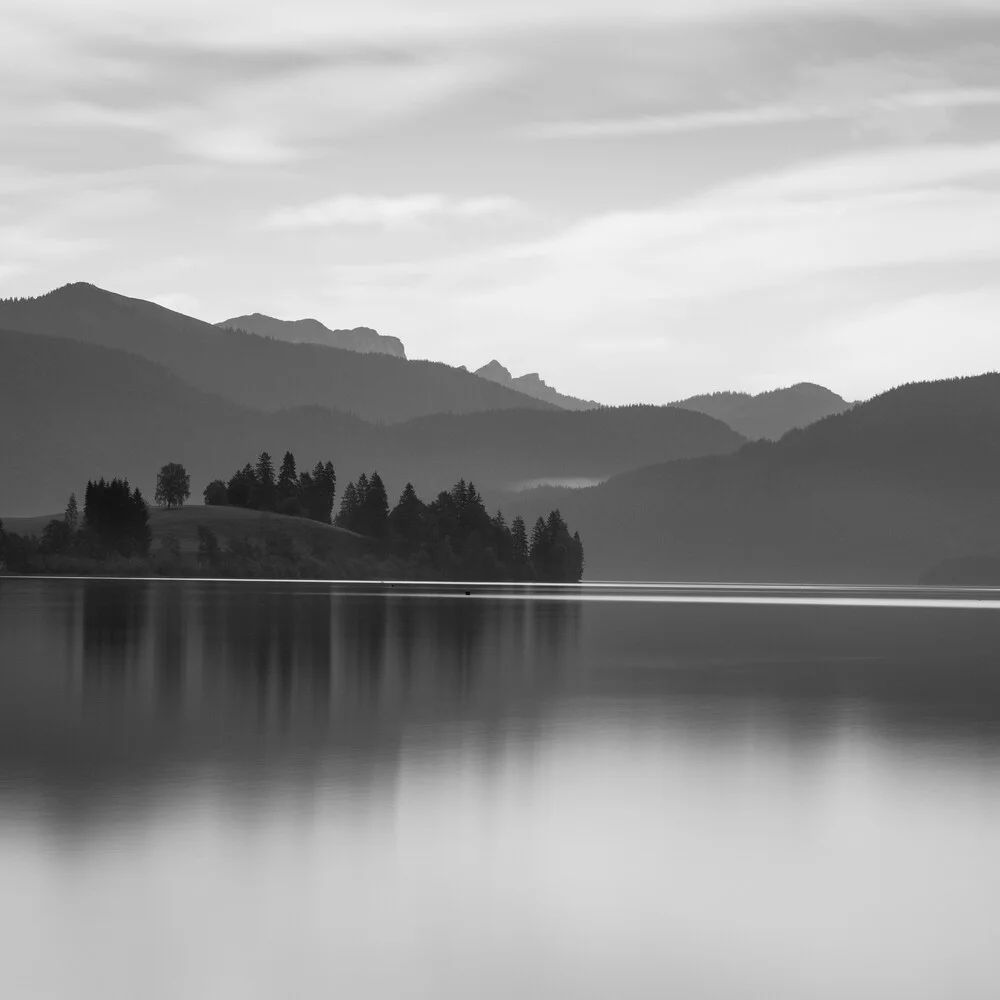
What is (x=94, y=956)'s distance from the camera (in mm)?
19047

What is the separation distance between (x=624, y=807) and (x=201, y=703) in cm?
2263

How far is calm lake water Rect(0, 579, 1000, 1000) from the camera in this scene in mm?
18969

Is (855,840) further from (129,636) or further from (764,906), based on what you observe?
(129,636)

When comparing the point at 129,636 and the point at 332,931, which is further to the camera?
the point at 129,636

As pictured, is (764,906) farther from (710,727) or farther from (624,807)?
(710,727)

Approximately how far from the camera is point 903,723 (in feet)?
156

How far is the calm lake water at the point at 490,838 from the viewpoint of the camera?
18969 mm

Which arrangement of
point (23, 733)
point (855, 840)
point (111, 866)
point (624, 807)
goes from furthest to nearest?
point (23, 733), point (624, 807), point (855, 840), point (111, 866)

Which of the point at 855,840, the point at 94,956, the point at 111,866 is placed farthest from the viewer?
the point at 855,840

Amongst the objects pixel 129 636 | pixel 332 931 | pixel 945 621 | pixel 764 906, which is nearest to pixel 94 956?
pixel 332 931

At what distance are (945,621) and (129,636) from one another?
90.6m

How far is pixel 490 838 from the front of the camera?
27250 millimetres

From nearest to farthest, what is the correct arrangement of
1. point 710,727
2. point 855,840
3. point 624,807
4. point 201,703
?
1. point 855,840
2. point 624,807
3. point 710,727
4. point 201,703

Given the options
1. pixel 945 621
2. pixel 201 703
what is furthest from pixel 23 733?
pixel 945 621
